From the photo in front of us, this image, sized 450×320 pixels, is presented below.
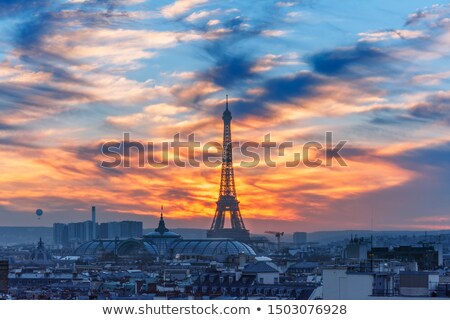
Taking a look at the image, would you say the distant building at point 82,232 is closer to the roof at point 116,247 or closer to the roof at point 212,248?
the roof at point 116,247

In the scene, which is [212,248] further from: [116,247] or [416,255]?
[416,255]

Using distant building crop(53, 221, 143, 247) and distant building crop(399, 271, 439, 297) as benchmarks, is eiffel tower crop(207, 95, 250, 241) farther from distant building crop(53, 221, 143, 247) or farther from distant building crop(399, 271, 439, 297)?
distant building crop(399, 271, 439, 297)

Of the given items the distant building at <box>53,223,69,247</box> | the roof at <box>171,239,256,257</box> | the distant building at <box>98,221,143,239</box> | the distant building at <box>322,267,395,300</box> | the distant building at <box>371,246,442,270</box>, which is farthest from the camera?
the distant building at <box>53,223,69,247</box>

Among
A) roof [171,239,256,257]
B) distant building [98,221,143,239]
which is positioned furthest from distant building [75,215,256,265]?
distant building [98,221,143,239]

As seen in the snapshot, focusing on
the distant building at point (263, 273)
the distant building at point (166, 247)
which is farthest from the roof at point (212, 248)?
the distant building at point (263, 273)

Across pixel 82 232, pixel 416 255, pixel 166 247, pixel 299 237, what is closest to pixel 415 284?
pixel 416 255

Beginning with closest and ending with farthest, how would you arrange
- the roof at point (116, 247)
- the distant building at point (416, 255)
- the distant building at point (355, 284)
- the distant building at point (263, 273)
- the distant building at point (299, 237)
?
the distant building at point (355, 284) < the distant building at point (263, 273) < the distant building at point (416, 255) < the roof at point (116, 247) < the distant building at point (299, 237)

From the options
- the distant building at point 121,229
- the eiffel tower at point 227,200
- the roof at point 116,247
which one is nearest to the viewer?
the eiffel tower at point 227,200
